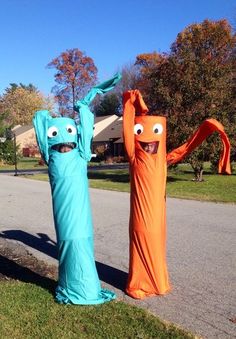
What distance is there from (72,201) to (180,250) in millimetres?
2998

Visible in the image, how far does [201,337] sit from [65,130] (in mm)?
2492

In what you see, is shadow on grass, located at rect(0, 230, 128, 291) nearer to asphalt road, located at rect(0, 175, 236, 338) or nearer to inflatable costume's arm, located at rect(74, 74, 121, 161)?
asphalt road, located at rect(0, 175, 236, 338)

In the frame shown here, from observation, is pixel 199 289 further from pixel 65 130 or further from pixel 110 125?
pixel 110 125

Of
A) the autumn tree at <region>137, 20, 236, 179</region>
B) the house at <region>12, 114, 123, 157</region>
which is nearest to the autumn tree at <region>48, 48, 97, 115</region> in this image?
the house at <region>12, 114, 123, 157</region>

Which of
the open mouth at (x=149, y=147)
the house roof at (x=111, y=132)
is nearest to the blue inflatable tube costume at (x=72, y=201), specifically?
Answer: the open mouth at (x=149, y=147)

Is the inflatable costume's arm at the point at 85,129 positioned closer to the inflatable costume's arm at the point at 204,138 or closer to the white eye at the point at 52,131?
the white eye at the point at 52,131

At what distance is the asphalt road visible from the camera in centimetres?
459

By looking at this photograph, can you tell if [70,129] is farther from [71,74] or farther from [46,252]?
[71,74]

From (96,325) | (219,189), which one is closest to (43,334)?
(96,325)

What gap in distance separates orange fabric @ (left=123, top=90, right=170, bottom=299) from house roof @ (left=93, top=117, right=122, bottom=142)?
4488 cm

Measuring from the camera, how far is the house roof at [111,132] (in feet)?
168

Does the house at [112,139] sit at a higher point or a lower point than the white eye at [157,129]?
higher

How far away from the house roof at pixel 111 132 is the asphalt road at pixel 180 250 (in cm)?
3725

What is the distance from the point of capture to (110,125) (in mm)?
55969
